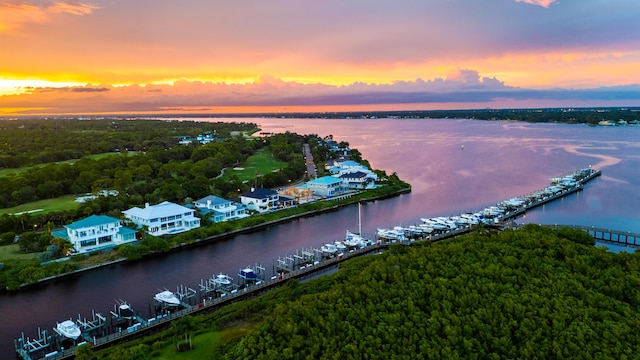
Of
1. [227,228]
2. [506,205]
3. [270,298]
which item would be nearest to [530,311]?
[270,298]

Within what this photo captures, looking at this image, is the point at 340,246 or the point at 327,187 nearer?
the point at 340,246

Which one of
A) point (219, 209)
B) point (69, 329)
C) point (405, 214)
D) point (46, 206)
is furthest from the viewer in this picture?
point (405, 214)

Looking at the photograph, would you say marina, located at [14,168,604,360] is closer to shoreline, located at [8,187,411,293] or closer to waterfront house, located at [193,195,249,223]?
shoreline, located at [8,187,411,293]

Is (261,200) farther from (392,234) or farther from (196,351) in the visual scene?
(196,351)

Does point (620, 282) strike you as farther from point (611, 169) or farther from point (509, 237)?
point (611, 169)

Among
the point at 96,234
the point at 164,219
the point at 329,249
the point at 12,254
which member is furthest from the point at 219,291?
the point at 12,254
